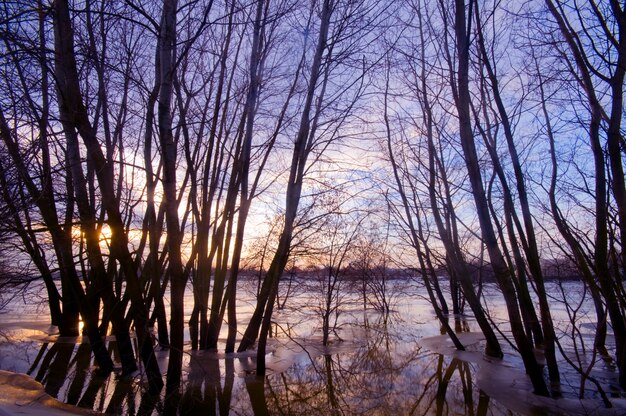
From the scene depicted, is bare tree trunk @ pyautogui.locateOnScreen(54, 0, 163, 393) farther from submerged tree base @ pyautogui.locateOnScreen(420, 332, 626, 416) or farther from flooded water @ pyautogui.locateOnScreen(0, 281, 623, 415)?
submerged tree base @ pyautogui.locateOnScreen(420, 332, 626, 416)

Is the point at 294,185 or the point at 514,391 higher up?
the point at 294,185

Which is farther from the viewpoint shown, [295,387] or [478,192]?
[295,387]

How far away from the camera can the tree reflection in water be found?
727 cm

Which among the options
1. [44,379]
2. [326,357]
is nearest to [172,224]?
[44,379]

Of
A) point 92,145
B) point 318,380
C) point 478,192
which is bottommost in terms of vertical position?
point 318,380

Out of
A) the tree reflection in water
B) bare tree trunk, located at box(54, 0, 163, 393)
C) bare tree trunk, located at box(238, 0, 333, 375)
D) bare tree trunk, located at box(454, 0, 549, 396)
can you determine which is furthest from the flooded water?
bare tree trunk, located at box(54, 0, 163, 393)

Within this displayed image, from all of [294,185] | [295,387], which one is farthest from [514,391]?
[294,185]

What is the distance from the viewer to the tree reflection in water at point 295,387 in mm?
7270

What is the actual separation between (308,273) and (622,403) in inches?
369

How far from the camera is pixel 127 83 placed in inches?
360

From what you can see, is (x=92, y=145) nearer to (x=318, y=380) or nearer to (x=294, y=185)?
(x=294, y=185)

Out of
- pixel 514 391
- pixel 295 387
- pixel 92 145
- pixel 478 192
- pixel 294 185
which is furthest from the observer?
pixel 294 185

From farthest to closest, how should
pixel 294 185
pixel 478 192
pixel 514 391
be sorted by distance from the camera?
pixel 294 185
pixel 514 391
pixel 478 192

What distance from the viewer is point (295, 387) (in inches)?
339
